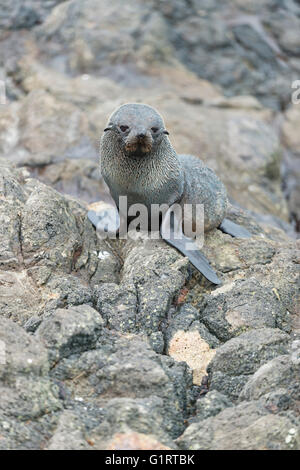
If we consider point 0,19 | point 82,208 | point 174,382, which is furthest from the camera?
point 0,19

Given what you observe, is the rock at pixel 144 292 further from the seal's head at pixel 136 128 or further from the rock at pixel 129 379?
the seal's head at pixel 136 128

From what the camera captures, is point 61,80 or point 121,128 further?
point 61,80

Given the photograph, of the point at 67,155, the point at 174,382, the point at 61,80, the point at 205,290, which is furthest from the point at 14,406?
the point at 61,80

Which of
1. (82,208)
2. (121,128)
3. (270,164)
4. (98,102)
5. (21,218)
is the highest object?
(121,128)

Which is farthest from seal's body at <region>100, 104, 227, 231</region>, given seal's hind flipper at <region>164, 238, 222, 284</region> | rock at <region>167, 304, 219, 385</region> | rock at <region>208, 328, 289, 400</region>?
rock at <region>208, 328, 289, 400</region>

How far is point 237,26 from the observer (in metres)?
17.3

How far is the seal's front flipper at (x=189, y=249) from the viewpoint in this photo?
21.8 feet

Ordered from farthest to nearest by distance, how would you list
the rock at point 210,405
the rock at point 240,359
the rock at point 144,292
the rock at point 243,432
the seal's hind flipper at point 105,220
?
the seal's hind flipper at point 105,220 < the rock at point 144,292 < the rock at point 240,359 < the rock at point 210,405 < the rock at point 243,432

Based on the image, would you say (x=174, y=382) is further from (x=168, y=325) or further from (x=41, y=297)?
(x=41, y=297)

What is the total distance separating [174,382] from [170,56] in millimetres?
12769

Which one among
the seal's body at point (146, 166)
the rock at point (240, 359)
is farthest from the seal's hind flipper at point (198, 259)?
the rock at point (240, 359)

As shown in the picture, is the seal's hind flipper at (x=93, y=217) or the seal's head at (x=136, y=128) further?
the seal's hind flipper at (x=93, y=217)

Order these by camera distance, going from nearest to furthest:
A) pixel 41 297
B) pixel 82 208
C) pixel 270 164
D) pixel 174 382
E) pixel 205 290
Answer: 1. pixel 174 382
2. pixel 41 297
3. pixel 205 290
4. pixel 82 208
5. pixel 270 164

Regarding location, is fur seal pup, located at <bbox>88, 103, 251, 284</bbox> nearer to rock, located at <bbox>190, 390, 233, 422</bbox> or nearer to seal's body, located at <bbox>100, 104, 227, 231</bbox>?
seal's body, located at <bbox>100, 104, 227, 231</bbox>
